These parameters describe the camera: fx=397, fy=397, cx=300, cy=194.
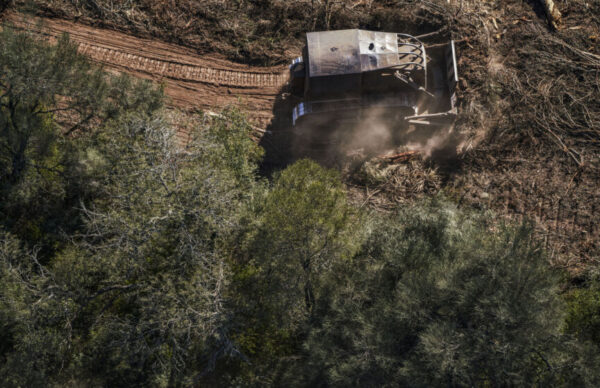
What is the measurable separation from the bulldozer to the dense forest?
122 inches

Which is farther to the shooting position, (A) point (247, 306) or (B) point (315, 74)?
(B) point (315, 74)

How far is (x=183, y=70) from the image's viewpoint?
62.1ft

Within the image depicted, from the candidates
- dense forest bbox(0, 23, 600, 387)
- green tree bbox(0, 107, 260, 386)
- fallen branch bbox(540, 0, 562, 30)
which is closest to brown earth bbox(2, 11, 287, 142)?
dense forest bbox(0, 23, 600, 387)

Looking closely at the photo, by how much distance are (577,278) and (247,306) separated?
521 inches

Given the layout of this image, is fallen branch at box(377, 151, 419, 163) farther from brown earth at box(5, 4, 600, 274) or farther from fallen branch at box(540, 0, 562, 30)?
fallen branch at box(540, 0, 562, 30)

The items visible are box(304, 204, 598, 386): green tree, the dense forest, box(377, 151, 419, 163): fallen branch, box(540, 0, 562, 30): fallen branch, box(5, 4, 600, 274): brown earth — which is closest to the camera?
box(304, 204, 598, 386): green tree

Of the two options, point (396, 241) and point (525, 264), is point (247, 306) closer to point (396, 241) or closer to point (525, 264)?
point (396, 241)

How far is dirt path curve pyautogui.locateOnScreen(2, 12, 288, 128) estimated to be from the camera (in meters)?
18.8

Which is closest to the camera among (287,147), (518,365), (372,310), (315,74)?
(518,365)

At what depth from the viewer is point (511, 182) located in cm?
1728

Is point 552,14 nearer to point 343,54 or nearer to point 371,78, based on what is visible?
point 371,78

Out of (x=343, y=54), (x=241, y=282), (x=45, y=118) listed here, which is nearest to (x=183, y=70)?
(x=45, y=118)

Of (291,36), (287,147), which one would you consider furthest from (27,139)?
(291,36)

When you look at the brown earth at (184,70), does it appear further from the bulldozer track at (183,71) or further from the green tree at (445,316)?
the green tree at (445,316)
